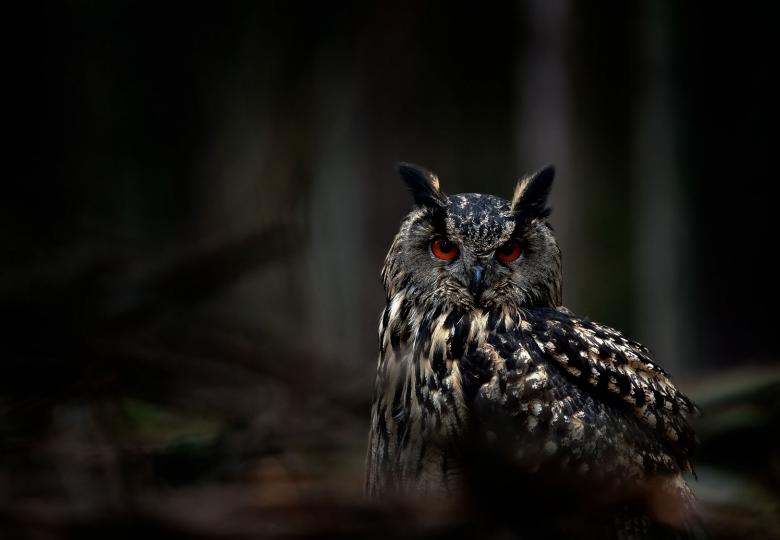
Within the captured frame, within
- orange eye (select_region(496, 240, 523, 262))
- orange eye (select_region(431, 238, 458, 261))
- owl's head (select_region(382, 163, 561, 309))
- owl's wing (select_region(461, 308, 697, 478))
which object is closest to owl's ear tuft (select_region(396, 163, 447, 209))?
owl's head (select_region(382, 163, 561, 309))

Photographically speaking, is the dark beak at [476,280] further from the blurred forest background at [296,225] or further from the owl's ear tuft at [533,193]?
the blurred forest background at [296,225]

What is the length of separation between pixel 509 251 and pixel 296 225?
973 millimetres

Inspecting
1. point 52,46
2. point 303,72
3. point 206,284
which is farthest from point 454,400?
point 52,46

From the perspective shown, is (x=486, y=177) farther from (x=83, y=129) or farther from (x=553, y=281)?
(x=553, y=281)

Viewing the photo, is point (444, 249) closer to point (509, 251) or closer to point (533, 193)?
point (509, 251)

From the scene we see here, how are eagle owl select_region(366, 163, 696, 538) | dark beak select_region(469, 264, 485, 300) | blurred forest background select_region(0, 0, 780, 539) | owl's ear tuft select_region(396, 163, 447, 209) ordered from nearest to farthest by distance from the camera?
blurred forest background select_region(0, 0, 780, 539) < eagle owl select_region(366, 163, 696, 538) < dark beak select_region(469, 264, 485, 300) < owl's ear tuft select_region(396, 163, 447, 209)

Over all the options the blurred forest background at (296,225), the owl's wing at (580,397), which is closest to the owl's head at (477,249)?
the owl's wing at (580,397)

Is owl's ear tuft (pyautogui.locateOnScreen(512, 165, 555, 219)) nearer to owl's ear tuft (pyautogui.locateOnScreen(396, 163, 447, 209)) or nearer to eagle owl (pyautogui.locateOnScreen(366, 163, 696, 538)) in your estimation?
eagle owl (pyautogui.locateOnScreen(366, 163, 696, 538))

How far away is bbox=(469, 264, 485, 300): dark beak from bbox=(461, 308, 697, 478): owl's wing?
0.10 metres

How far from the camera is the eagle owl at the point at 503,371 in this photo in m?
1.89

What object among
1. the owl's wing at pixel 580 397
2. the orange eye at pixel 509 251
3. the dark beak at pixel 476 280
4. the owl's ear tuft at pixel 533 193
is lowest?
the owl's wing at pixel 580 397

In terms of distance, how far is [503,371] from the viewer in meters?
1.97

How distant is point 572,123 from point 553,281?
5.72 metres

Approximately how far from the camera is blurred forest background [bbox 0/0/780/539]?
1.17m
